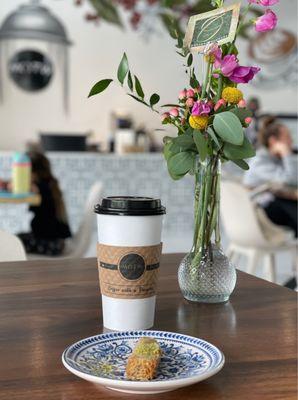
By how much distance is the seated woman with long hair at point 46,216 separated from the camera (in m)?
3.62

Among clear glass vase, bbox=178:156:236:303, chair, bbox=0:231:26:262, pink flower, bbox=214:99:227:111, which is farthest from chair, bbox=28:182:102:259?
pink flower, bbox=214:99:227:111

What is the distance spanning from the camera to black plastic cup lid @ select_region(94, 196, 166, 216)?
94 centimetres

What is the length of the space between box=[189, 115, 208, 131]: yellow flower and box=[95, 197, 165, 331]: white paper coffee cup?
16 centimetres

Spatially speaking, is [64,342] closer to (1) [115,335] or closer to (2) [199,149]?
(1) [115,335]

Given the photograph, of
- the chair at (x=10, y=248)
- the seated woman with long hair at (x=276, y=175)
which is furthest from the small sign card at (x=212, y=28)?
the seated woman with long hair at (x=276, y=175)

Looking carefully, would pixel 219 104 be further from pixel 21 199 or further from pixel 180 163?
pixel 21 199

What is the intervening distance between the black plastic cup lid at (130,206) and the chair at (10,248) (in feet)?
2.67

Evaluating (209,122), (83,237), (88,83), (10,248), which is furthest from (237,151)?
(88,83)

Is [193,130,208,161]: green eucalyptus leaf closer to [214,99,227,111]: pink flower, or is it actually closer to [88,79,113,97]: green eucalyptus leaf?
[214,99,227,111]: pink flower

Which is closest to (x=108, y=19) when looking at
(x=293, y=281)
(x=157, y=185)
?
(x=157, y=185)

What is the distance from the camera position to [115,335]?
0.86 metres

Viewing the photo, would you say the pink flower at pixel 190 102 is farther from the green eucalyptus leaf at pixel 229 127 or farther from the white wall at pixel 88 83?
the white wall at pixel 88 83

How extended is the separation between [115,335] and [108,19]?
7.40m

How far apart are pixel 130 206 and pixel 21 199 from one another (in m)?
2.82
